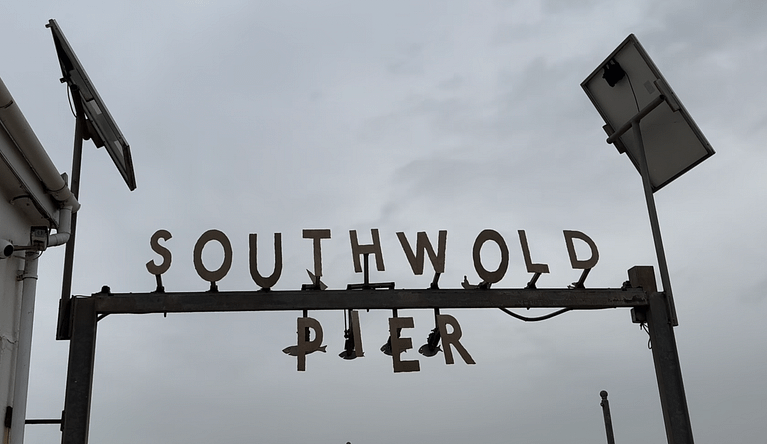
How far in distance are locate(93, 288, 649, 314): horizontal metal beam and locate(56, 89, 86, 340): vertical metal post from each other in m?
0.31

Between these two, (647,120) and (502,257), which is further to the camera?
(647,120)

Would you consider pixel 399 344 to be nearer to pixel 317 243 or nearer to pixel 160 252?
pixel 317 243

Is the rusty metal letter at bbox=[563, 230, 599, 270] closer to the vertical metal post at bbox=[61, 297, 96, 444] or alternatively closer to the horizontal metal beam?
the horizontal metal beam

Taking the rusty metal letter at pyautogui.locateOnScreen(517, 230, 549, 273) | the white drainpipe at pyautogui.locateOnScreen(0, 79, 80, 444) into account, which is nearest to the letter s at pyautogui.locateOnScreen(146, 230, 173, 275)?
the white drainpipe at pyautogui.locateOnScreen(0, 79, 80, 444)

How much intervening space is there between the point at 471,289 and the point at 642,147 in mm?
2677

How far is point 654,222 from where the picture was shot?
8.62 meters

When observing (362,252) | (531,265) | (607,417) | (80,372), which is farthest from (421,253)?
(607,417)

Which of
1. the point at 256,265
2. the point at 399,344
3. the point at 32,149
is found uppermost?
the point at 32,149

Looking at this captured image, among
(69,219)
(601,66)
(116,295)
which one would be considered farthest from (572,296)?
(69,219)

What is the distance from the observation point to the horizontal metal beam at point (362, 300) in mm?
7570

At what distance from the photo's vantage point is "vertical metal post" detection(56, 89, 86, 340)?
7.42 m

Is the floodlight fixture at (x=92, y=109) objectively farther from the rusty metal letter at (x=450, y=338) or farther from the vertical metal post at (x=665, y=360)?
the vertical metal post at (x=665, y=360)

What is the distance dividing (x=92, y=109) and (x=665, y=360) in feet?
21.5

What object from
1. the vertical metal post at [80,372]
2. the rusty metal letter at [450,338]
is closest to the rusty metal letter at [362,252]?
the rusty metal letter at [450,338]
